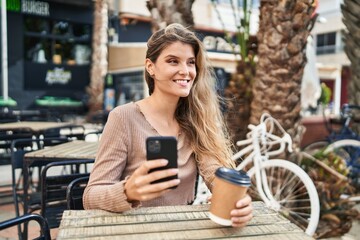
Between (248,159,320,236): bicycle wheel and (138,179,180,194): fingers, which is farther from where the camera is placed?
(248,159,320,236): bicycle wheel

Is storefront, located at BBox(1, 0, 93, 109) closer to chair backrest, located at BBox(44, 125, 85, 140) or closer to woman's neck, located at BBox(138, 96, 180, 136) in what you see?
chair backrest, located at BBox(44, 125, 85, 140)

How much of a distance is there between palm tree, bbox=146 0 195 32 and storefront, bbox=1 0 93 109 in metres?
12.8

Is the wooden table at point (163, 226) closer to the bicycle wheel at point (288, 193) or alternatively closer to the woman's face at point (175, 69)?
the woman's face at point (175, 69)

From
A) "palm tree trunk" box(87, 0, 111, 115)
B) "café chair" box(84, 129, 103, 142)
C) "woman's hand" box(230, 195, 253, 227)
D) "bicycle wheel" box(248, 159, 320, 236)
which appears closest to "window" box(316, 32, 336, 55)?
"palm tree trunk" box(87, 0, 111, 115)

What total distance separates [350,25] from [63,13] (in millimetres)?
13870

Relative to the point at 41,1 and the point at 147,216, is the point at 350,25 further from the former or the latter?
the point at 41,1

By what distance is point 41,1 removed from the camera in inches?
635

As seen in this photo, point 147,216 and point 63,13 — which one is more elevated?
point 63,13

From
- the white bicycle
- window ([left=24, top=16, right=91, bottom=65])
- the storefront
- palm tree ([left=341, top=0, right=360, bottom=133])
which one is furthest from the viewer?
window ([left=24, top=16, right=91, bottom=65])

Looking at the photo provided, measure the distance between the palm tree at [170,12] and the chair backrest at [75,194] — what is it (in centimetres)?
263

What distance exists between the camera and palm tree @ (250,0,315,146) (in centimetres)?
384

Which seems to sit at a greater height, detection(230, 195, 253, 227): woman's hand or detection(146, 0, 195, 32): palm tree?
detection(146, 0, 195, 32): palm tree

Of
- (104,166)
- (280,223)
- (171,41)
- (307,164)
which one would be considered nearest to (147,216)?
(104,166)

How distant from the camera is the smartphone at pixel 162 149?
3.90 ft
